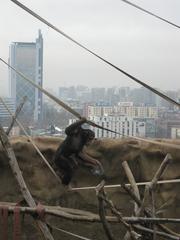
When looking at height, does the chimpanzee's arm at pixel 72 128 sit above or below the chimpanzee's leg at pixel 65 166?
above

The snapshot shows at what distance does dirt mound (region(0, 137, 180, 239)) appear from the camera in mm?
7445

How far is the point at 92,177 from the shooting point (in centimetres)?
769

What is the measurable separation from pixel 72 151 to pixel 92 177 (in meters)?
1.67

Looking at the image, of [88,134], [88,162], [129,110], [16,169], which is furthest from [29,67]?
[129,110]

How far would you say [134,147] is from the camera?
24.5 feet

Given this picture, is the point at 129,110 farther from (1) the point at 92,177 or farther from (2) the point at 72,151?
(2) the point at 72,151

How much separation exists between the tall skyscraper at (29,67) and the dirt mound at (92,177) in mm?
715

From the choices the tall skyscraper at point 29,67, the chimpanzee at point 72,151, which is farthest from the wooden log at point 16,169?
the tall skyscraper at point 29,67

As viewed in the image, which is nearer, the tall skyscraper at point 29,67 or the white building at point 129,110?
the tall skyscraper at point 29,67

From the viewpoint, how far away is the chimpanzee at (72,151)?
231 inches

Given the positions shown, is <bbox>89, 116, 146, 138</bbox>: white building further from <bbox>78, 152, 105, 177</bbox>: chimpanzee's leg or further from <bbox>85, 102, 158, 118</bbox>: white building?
<bbox>78, 152, 105, 177</bbox>: chimpanzee's leg

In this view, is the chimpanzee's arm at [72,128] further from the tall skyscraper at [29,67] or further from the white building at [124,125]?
the white building at [124,125]

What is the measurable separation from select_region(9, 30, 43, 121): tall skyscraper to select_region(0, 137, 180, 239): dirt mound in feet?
2.35

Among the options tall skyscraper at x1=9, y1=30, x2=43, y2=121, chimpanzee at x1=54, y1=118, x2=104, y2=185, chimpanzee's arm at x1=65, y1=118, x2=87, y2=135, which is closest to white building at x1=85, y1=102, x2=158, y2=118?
tall skyscraper at x1=9, y1=30, x2=43, y2=121
